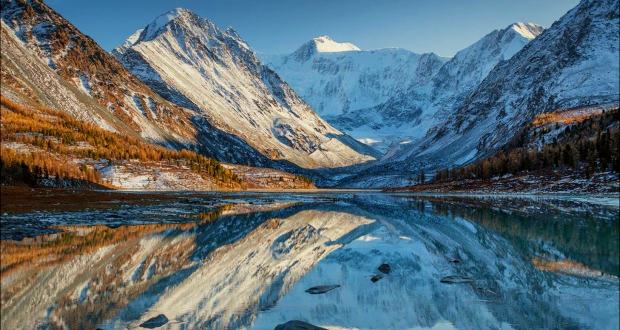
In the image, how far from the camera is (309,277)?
2334 centimetres

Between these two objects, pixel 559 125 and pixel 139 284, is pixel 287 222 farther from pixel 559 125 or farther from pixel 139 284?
pixel 559 125

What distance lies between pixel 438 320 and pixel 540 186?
286 feet

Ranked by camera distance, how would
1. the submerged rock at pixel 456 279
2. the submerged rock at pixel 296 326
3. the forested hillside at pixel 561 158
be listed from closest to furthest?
1. the submerged rock at pixel 296 326
2. the submerged rock at pixel 456 279
3. the forested hillside at pixel 561 158

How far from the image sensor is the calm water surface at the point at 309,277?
53.4 feet

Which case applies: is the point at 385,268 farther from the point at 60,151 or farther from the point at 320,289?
the point at 60,151

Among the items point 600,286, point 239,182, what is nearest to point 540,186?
point 600,286

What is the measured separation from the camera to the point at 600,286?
61.1ft

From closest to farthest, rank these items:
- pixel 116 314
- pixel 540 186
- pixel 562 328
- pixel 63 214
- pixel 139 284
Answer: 1. pixel 562 328
2. pixel 116 314
3. pixel 139 284
4. pixel 63 214
5. pixel 540 186

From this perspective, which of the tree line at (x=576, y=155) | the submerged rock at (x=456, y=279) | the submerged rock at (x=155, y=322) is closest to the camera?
the submerged rock at (x=155, y=322)

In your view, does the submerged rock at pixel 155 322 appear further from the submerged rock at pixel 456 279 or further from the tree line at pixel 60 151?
the tree line at pixel 60 151

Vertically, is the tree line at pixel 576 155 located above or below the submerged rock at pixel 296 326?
above

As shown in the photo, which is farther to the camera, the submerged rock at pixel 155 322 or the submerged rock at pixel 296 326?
the submerged rock at pixel 155 322

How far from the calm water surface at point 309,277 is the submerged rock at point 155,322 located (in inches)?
3.9

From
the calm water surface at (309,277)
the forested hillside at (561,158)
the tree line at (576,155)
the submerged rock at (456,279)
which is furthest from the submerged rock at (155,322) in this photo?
the tree line at (576,155)
